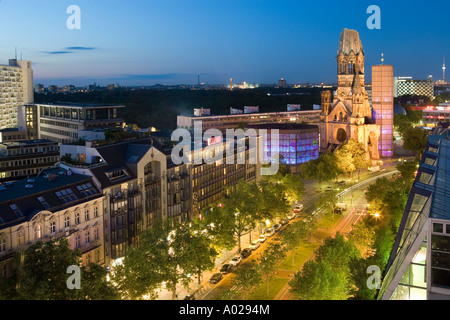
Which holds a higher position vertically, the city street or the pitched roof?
the pitched roof

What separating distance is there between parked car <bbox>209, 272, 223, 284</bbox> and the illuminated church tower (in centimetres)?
7007

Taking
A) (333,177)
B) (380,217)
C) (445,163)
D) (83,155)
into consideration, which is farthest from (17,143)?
(445,163)

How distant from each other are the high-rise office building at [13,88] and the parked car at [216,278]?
129m

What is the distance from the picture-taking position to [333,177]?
81500 millimetres

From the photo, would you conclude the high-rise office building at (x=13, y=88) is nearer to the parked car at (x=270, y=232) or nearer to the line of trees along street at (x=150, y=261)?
the line of trees along street at (x=150, y=261)

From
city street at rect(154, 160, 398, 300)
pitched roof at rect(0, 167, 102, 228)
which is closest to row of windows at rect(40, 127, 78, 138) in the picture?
city street at rect(154, 160, 398, 300)

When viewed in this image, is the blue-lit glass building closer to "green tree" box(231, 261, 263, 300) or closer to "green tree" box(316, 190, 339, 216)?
"green tree" box(316, 190, 339, 216)

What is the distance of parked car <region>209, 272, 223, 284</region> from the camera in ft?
136

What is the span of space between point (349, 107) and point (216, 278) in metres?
77.7

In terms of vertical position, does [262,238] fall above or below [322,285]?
below

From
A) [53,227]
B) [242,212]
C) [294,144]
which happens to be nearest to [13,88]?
[294,144]

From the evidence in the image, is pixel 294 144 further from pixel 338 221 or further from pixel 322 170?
pixel 338 221

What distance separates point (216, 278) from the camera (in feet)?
137
